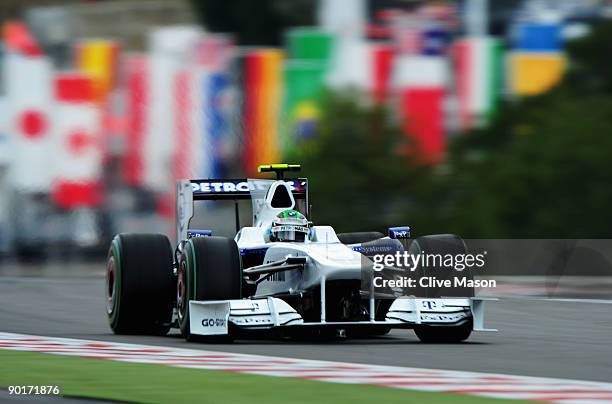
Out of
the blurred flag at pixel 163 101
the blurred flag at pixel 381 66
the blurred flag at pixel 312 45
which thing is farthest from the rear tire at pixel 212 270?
the blurred flag at pixel 312 45

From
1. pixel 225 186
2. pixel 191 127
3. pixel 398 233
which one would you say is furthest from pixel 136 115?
pixel 398 233

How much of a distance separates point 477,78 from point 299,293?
46046 millimetres

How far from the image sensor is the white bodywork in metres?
14.8

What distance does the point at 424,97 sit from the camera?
58.1 metres

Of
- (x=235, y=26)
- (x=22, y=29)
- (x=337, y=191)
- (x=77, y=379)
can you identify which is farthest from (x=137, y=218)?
(x=77, y=379)

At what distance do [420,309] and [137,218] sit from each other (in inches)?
1218

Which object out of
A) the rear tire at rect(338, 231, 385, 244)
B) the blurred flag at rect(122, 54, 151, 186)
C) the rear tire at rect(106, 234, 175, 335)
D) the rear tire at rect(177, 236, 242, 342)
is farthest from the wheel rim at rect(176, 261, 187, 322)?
the blurred flag at rect(122, 54, 151, 186)

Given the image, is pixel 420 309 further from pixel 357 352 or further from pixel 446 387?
pixel 446 387

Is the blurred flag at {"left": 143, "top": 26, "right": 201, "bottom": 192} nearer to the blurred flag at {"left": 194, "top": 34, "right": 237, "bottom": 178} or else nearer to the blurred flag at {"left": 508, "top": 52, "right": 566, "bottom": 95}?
the blurred flag at {"left": 194, "top": 34, "right": 237, "bottom": 178}

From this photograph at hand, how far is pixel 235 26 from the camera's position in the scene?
7025 centimetres

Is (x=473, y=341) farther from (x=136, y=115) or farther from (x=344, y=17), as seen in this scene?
(x=344, y=17)

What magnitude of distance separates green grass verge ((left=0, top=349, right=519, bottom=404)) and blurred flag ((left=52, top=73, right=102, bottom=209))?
2742cm

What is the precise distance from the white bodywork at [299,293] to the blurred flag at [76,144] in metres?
24.3

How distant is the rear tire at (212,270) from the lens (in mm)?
14672
